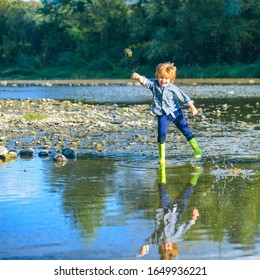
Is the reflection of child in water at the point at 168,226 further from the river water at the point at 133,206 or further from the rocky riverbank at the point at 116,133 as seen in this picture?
the rocky riverbank at the point at 116,133

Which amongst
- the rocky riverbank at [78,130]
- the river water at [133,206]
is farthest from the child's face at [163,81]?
the rocky riverbank at [78,130]

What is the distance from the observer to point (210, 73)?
219 feet

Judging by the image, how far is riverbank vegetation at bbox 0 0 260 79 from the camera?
6875 centimetres

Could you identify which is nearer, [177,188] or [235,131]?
[177,188]

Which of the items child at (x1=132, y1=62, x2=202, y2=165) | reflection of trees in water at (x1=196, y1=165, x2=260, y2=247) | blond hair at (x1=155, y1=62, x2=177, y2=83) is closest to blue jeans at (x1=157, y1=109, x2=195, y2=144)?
child at (x1=132, y1=62, x2=202, y2=165)

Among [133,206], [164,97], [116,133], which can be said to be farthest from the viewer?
[116,133]

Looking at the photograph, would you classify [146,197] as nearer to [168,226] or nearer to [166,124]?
[168,226]

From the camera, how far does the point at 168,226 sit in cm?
847

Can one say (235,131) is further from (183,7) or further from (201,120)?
(183,7)

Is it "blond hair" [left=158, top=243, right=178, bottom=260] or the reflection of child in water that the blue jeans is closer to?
the reflection of child in water

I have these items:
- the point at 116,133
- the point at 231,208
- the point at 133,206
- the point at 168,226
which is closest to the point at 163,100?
the point at 133,206

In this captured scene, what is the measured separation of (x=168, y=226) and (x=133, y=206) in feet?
3.62
